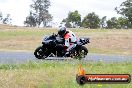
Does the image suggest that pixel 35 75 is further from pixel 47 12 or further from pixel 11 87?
pixel 47 12

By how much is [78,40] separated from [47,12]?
96091 mm

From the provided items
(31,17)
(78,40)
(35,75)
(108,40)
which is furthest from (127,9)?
(35,75)

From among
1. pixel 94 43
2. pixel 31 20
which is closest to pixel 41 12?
pixel 31 20

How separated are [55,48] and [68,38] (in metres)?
0.75

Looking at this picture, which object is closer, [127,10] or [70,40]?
[70,40]

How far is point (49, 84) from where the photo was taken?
28.1 ft

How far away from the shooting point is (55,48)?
19672mm

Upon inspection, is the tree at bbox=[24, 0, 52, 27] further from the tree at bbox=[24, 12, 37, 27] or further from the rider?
the rider

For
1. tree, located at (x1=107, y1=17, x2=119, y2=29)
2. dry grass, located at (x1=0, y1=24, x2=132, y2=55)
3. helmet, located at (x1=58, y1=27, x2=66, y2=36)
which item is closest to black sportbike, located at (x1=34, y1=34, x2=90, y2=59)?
helmet, located at (x1=58, y1=27, x2=66, y2=36)

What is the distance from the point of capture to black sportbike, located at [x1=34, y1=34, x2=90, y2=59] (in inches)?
762

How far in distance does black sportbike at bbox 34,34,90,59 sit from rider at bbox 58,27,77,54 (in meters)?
0.15

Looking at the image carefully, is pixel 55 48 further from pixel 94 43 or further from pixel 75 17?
pixel 75 17

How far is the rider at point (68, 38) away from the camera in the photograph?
19.4 metres

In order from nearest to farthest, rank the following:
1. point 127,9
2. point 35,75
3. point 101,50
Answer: point 35,75
point 101,50
point 127,9
